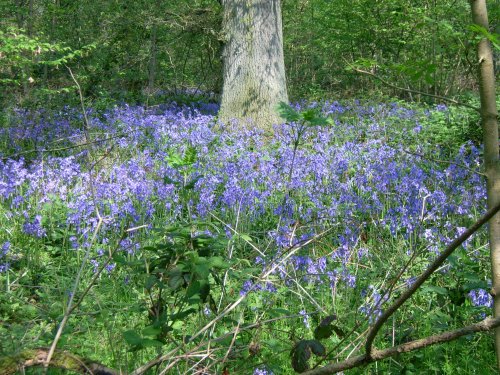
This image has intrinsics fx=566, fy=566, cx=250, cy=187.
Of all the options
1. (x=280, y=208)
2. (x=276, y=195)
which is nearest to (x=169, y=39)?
(x=276, y=195)

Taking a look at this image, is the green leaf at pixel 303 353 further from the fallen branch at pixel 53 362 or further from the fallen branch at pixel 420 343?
the fallen branch at pixel 53 362

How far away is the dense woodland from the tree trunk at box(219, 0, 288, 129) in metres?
0.02

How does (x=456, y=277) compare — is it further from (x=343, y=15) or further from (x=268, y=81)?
(x=343, y=15)

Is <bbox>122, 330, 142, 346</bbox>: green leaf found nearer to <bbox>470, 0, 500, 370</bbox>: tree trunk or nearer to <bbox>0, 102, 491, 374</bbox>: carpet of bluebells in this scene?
<bbox>0, 102, 491, 374</bbox>: carpet of bluebells

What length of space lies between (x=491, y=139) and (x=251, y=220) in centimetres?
273

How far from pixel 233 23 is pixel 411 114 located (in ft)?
10.0

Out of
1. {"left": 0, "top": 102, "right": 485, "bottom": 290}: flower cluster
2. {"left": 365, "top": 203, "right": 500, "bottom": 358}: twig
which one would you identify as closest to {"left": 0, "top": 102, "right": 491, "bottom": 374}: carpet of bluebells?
{"left": 0, "top": 102, "right": 485, "bottom": 290}: flower cluster

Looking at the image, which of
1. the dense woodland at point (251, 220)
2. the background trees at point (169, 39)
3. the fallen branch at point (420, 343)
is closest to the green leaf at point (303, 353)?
the dense woodland at point (251, 220)

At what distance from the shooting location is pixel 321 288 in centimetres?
312

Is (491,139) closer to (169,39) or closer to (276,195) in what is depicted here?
(276,195)

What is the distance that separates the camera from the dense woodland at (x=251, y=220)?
1731 mm

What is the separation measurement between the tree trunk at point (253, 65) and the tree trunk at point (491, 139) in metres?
6.45

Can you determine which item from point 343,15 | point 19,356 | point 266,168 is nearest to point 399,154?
point 266,168

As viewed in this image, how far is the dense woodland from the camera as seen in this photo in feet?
5.68
